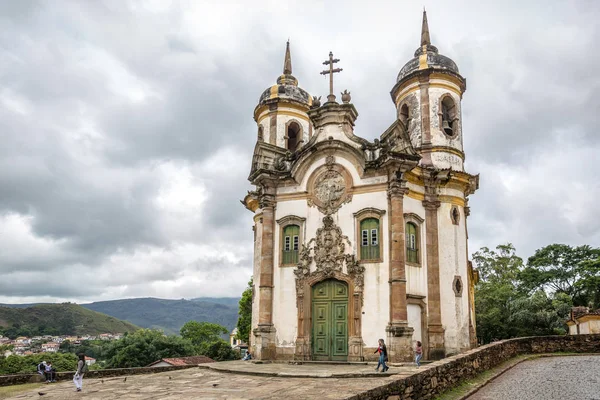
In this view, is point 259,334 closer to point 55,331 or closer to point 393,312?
point 393,312

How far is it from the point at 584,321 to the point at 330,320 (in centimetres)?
1773

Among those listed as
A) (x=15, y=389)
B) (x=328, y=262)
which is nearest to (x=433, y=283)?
(x=328, y=262)

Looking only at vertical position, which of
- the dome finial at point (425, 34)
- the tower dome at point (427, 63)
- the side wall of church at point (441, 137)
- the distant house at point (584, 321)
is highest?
the dome finial at point (425, 34)

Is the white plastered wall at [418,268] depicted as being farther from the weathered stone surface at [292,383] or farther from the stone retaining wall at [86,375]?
the stone retaining wall at [86,375]

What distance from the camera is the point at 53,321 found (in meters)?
130

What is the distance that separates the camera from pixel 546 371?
54.2 feet

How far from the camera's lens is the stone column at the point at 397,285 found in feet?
61.1

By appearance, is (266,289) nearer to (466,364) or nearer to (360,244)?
(360,244)

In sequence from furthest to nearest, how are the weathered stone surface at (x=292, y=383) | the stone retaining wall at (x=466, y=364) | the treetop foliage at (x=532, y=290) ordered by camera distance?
the treetop foliage at (x=532, y=290)
the weathered stone surface at (x=292, y=383)
the stone retaining wall at (x=466, y=364)

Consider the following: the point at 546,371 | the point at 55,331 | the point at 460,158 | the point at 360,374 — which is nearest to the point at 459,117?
the point at 460,158

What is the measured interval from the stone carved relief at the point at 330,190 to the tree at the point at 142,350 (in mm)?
31057

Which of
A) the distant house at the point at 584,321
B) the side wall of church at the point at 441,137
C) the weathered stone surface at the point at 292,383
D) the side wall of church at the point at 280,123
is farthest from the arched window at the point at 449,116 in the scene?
the distant house at the point at 584,321

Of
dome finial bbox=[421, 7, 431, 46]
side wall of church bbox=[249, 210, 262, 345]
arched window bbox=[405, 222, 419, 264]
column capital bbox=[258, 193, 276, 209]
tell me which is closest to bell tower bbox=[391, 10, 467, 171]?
dome finial bbox=[421, 7, 431, 46]

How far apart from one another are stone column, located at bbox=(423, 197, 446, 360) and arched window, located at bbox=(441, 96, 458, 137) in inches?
153
